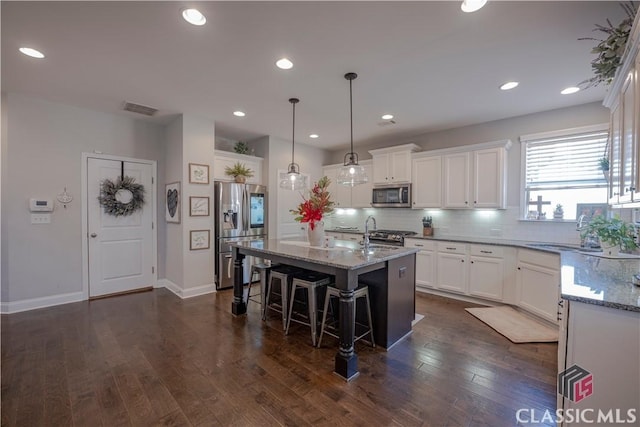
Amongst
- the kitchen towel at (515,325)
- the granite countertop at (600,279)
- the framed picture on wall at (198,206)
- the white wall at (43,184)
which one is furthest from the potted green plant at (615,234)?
the white wall at (43,184)

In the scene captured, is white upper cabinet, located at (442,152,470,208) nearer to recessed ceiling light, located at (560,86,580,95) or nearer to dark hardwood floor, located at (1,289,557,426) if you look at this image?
recessed ceiling light, located at (560,86,580,95)

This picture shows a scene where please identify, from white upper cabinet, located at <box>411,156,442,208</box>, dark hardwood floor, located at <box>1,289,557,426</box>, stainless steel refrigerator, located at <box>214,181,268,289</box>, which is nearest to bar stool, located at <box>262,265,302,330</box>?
dark hardwood floor, located at <box>1,289,557,426</box>

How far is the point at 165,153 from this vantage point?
466 cm

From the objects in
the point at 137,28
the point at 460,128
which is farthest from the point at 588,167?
the point at 137,28

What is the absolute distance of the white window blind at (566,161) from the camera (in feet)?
11.6

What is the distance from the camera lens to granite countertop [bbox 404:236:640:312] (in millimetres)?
1335

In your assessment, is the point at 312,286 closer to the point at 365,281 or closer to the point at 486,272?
the point at 365,281

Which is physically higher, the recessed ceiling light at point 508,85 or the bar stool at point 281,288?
the recessed ceiling light at point 508,85

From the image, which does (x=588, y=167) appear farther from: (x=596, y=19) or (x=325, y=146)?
(x=325, y=146)

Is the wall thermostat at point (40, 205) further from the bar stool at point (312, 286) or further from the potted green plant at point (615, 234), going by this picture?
the potted green plant at point (615, 234)

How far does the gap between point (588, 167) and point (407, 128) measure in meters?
2.47

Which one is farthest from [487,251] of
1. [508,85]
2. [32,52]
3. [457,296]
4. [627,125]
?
[32,52]

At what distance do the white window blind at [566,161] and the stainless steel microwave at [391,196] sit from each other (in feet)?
5.68

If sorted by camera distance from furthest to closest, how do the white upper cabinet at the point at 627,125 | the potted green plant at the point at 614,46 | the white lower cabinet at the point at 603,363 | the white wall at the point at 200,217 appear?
the white wall at the point at 200,217 → the potted green plant at the point at 614,46 → the white upper cabinet at the point at 627,125 → the white lower cabinet at the point at 603,363
